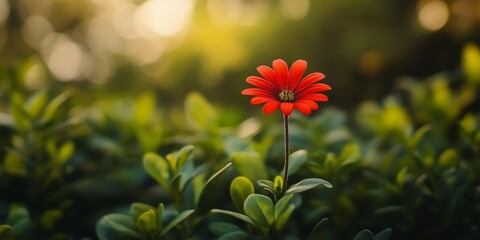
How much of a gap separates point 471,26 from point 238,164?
6.89 ft

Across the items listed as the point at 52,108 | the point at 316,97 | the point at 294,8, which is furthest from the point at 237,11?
the point at 316,97

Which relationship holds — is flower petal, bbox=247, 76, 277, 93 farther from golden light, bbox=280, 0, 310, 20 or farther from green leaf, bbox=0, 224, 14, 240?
golden light, bbox=280, 0, 310, 20

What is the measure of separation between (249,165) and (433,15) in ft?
7.63

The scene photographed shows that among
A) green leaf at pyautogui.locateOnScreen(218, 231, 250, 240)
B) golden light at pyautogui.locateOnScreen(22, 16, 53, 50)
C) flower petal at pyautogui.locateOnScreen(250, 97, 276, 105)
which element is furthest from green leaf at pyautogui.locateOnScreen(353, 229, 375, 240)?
golden light at pyautogui.locateOnScreen(22, 16, 53, 50)

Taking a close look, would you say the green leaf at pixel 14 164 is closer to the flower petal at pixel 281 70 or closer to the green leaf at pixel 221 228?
the green leaf at pixel 221 228

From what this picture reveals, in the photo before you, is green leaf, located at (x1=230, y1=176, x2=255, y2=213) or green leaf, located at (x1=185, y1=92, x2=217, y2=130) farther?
green leaf, located at (x1=185, y1=92, x2=217, y2=130)

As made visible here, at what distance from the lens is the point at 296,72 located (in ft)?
3.67

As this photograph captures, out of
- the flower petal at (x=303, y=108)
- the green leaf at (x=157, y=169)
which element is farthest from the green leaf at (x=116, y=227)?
the flower petal at (x=303, y=108)

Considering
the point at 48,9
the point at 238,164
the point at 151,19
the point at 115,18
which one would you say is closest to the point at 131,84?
the point at 151,19

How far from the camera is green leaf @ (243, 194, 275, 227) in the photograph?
105 centimetres

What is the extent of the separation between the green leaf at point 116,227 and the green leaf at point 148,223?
23 millimetres

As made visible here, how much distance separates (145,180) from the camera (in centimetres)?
169

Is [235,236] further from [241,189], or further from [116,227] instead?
[116,227]

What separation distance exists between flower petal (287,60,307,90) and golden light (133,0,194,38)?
2.89 m
